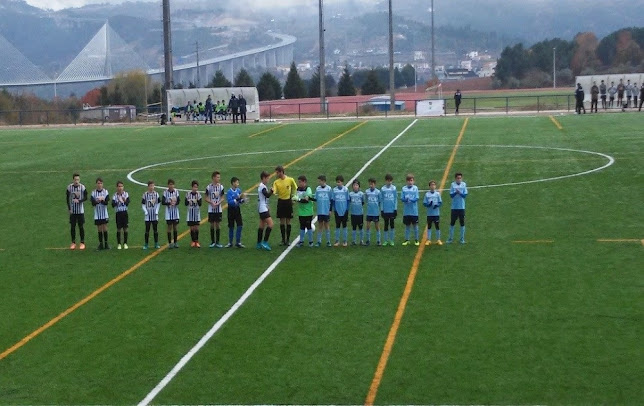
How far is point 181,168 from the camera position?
3834cm

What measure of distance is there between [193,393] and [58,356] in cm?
293

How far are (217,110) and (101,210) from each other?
139ft

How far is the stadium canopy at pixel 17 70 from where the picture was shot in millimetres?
176375

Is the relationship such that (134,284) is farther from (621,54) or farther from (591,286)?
(621,54)

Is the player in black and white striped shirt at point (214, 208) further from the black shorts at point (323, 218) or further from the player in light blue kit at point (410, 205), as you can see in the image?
the player in light blue kit at point (410, 205)

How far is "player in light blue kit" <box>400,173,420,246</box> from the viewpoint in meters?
22.8

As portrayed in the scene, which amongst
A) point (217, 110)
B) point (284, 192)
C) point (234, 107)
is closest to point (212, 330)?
point (284, 192)

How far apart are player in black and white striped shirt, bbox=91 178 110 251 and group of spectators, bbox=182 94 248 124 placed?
3913 centimetres

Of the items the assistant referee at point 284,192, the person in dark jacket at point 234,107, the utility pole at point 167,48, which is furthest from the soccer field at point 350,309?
the utility pole at point 167,48

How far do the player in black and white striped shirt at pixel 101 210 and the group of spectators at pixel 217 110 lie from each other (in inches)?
1540

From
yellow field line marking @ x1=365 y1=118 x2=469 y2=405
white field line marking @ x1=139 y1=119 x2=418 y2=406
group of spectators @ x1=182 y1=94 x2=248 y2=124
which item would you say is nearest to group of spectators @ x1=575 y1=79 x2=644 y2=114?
group of spectators @ x1=182 y1=94 x2=248 y2=124

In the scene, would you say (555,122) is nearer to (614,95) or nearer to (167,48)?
(614,95)

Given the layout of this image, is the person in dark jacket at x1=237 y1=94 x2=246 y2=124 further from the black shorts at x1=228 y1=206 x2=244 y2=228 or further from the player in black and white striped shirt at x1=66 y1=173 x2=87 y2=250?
the black shorts at x1=228 y1=206 x2=244 y2=228

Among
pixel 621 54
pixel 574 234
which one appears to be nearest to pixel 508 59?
pixel 621 54
